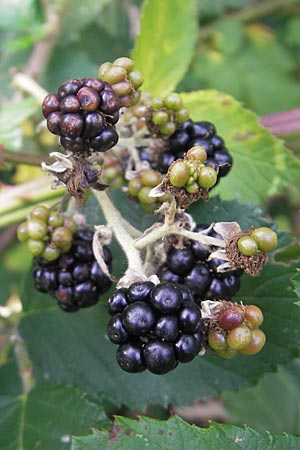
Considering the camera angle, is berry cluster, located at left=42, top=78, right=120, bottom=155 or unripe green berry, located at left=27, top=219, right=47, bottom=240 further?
unripe green berry, located at left=27, top=219, right=47, bottom=240

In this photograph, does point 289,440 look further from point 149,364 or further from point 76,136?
point 76,136

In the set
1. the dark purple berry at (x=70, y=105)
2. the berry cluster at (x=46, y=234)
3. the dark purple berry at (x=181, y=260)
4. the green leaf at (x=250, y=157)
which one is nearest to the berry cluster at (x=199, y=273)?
the dark purple berry at (x=181, y=260)

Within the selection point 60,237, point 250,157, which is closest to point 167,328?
point 60,237

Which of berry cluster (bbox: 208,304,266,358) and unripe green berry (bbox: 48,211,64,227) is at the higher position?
unripe green berry (bbox: 48,211,64,227)

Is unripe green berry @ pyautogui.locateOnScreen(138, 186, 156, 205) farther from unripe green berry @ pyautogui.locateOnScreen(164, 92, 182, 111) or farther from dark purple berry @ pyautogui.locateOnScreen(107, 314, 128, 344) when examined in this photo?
dark purple berry @ pyautogui.locateOnScreen(107, 314, 128, 344)

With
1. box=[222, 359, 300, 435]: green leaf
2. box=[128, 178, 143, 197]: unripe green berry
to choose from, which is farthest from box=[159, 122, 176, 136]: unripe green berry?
box=[222, 359, 300, 435]: green leaf

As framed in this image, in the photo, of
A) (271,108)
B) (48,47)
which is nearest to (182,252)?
(48,47)
